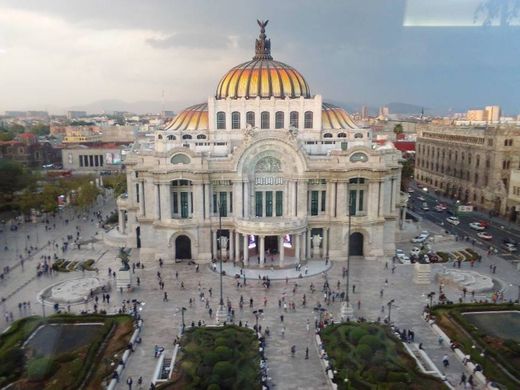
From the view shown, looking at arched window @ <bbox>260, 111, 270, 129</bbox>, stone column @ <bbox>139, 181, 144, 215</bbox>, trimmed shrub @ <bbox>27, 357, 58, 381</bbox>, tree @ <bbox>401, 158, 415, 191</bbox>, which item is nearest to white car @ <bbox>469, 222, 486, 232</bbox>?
tree @ <bbox>401, 158, 415, 191</bbox>

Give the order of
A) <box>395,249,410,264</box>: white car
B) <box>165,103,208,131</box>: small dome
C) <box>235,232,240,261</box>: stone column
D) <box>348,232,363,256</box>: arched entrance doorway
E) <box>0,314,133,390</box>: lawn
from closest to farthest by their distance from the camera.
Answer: <box>0,314,133,390</box>: lawn → <box>235,232,240,261</box>: stone column → <box>395,249,410,264</box>: white car → <box>348,232,363,256</box>: arched entrance doorway → <box>165,103,208,131</box>: small dome

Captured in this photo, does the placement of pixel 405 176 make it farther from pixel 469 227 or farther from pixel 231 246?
pixel 231 246

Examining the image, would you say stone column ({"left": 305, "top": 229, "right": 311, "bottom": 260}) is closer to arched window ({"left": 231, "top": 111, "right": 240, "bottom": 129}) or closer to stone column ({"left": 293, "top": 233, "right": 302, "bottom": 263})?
stone column ({"left": 293, "top": 233, "right": 302, "bottom": 263})

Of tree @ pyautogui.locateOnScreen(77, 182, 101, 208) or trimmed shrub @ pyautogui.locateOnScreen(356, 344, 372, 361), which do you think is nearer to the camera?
trimmed shrub @ pyautogui.locateOnScreen(356, 344, 372, 361)

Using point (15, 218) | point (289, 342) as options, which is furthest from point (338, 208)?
point (15, 218)

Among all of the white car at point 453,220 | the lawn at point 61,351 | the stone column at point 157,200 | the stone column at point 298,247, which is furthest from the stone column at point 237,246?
the white car at point 453,220

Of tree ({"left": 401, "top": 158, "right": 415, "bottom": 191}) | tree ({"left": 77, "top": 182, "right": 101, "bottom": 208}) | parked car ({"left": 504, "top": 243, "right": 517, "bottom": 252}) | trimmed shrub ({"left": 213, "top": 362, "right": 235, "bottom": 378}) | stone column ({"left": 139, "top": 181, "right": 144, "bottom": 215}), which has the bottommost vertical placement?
parked car ({"left": 504, "top": 243, "right": 517, "bottom": 252})

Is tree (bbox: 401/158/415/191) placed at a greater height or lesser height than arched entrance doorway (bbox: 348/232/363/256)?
greater

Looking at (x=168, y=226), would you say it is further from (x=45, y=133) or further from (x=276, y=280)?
(x=45, y=133)

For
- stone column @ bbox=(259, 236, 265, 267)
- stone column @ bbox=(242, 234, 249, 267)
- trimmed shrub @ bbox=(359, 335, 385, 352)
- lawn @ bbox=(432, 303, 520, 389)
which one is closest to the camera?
lawn @ bbox=(432, 303, 520, 389)
